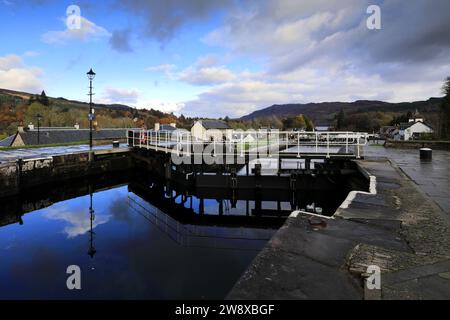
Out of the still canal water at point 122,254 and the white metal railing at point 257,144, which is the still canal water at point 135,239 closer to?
the still canal water at point 122,254

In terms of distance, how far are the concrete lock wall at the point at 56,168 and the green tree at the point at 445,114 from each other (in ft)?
102

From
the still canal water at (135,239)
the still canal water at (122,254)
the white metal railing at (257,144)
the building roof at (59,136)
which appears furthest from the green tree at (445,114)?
the building roof at (59,136)

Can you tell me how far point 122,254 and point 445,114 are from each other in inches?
1395

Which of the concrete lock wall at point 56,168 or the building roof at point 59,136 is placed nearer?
the concrete lock wall at point 56,168

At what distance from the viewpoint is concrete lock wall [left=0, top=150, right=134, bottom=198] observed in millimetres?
14655

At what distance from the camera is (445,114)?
31688 mm

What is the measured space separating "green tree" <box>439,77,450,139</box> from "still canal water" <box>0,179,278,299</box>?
30.1m

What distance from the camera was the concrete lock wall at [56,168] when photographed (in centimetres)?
1466

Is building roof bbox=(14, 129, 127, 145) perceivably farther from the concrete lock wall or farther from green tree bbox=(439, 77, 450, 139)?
green tree bbox=(439, 77, 450, 139)

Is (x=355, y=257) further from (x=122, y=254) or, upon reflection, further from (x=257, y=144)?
(x=257, y=144)

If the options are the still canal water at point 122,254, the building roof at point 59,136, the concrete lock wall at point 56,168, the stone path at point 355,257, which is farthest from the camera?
the building roof at point 59,136

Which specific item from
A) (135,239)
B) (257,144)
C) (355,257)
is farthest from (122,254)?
(257,144)
